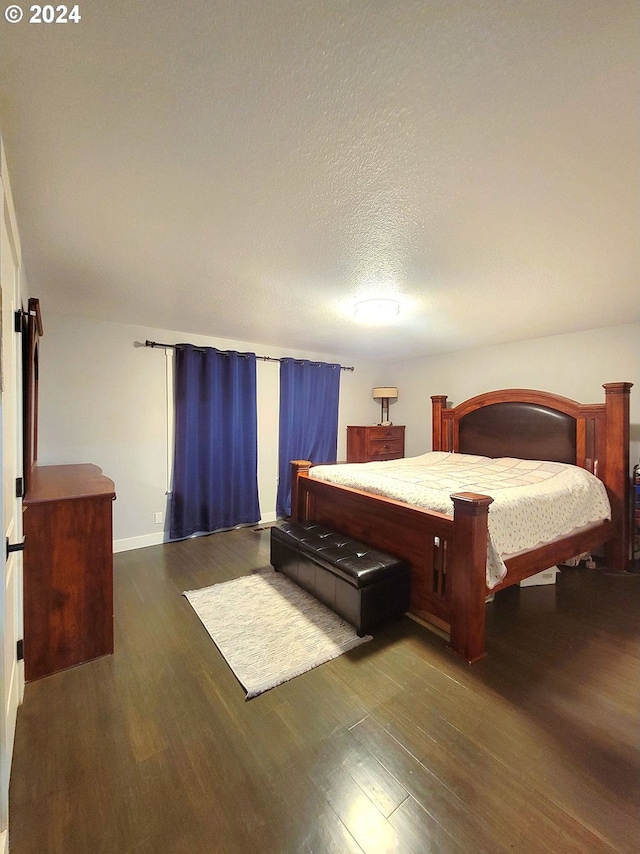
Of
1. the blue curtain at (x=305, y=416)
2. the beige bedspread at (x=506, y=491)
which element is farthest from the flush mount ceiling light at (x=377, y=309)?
the blue curtain at (x=305, y=416)

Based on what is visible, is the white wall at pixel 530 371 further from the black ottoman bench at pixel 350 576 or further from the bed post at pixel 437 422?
the black ottoman bench at pixel 350 576

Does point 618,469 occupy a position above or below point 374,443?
below

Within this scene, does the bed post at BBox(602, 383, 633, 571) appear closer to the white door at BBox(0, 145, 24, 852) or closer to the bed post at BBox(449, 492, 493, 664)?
the bed post at BBox(449, 492, 493, 664)

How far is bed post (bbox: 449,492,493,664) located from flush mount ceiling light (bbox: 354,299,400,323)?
1.50 meters

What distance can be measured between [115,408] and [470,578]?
341cm

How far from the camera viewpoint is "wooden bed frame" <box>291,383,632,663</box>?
76.2 inches

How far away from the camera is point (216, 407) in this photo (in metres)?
3.90

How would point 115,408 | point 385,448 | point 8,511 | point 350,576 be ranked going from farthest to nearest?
point 385,448 < point 115,408 < point 350,576 < point 8,511

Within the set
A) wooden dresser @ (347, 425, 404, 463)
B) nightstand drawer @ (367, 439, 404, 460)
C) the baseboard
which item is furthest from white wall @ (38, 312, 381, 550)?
nightstand drawer @ (367, 439, 404, 460)

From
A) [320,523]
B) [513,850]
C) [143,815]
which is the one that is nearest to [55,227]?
[143,815]

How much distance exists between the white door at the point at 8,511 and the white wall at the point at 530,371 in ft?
14.4

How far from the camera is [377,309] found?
2.64 m

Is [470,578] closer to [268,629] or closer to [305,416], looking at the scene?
[268,629]

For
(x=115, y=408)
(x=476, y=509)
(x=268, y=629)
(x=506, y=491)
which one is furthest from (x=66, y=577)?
(x=506, y=491)
